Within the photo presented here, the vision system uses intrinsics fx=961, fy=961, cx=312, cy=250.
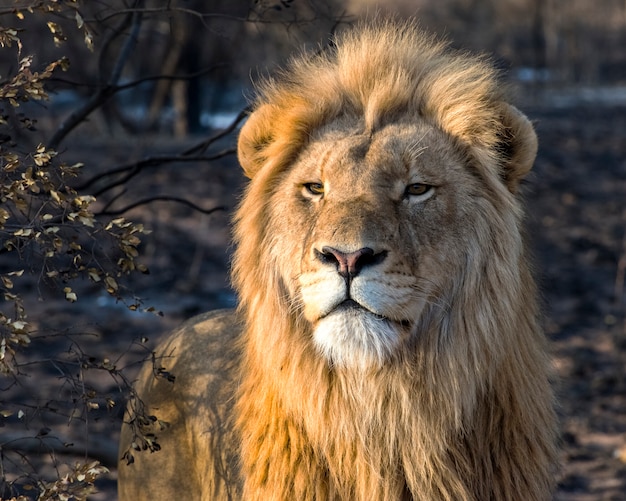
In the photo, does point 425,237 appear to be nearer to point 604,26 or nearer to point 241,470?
point 241,470

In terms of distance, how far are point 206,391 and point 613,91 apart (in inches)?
705

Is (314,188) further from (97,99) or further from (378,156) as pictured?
(97,99)

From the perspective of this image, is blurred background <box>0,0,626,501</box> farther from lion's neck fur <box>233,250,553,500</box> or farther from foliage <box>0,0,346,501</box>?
lion's neck fur <box>233,250,553,500</box>

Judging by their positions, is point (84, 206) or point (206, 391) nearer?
point (84, 206)

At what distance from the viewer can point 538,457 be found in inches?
116

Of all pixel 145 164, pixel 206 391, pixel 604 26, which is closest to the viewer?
pixel 206 391

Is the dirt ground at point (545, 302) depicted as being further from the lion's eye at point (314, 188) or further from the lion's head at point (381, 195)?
the lion's eye at point (314, 188)

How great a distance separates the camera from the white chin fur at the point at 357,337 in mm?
2631

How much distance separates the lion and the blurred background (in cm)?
38

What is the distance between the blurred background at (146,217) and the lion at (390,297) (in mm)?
384

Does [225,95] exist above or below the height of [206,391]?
below

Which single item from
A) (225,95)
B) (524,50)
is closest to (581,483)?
(225,95)

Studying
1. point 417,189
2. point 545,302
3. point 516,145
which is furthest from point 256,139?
point 545,302

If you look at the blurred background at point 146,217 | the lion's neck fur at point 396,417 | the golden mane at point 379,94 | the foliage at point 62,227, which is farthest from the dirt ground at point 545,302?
the lion's neck fur at point 396,417
